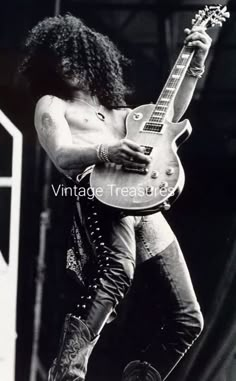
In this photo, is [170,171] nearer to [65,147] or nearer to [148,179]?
[148,179]

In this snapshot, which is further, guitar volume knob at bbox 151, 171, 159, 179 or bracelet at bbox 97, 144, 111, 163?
bracelet at bbox 97, 144, 111, 163

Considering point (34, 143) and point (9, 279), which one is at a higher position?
point (34, 143)

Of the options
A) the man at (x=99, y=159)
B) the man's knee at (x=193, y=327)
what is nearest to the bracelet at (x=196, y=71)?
the man at (x=99, y=159)

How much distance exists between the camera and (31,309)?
4367 millimetres

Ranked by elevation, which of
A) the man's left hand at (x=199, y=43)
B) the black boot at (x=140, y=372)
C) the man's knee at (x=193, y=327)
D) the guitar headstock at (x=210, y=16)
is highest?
the guitar headstock at (x=210, y=16)

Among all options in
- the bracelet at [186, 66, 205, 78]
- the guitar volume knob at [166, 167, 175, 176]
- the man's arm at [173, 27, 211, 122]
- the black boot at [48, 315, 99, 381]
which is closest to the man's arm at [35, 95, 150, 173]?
the guitar volume knob at [166, 167, 175, 176]

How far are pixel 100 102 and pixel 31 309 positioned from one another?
1498mm

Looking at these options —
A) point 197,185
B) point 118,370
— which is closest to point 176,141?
point 197,185

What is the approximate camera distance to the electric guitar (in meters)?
4.17

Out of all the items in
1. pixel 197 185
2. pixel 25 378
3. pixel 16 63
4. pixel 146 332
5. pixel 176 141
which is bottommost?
pixel 25 378

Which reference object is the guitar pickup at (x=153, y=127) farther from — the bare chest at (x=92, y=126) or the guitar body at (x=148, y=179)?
the bare chest at (x=92, y=126)

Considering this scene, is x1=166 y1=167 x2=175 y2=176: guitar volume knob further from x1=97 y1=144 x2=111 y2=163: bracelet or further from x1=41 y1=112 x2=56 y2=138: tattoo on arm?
x1=41 y1=112 x2=56 y2=138: tattoo on arm

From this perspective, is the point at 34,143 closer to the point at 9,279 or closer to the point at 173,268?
the point at 9,279

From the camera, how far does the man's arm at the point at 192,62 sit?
4.45 metres
